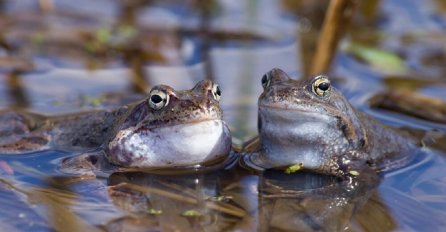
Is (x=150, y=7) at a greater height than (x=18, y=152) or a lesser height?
greater

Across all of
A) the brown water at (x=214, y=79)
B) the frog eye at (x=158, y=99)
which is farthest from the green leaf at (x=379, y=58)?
the frog eye at (x=158, y=99)

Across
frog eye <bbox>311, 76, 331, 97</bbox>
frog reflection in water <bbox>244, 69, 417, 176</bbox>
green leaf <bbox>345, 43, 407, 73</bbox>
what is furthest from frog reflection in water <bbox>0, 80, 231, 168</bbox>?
green leaf <bbox>345, 43, 407, 73</bbox>

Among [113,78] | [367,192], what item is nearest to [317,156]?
[367,192]

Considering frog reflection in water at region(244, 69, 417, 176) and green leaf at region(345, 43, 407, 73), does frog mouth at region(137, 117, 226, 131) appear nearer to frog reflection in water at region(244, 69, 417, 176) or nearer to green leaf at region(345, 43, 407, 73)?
frog reflection in water at region(244, 69, 417, 176)

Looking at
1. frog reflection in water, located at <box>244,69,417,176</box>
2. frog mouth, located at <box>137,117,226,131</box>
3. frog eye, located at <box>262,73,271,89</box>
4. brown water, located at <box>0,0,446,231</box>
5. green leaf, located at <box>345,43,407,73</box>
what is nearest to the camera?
brown water, located at <box>0,0,446,231</box>

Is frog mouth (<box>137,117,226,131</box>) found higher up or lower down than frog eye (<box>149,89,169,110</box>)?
lower down

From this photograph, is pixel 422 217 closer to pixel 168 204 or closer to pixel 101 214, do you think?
pixel 168 204

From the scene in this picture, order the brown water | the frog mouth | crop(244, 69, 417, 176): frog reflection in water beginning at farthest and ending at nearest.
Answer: crop(244, 69, 417, 176): frog reflection in water < the frog mouth < the brown water
